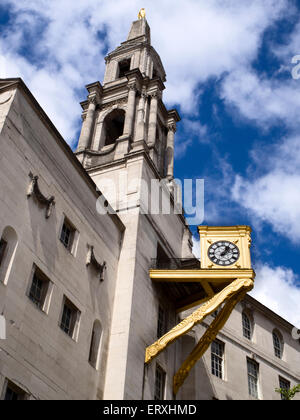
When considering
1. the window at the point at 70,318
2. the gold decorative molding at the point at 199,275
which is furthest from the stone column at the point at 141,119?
the window at the point at 70,318

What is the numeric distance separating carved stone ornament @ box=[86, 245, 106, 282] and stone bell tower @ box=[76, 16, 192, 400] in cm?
152

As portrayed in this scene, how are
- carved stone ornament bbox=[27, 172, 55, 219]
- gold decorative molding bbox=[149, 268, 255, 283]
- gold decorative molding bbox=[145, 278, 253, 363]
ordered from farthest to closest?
gold decorative molding bbox=[149, 268, 255, 283], gold decorative molding bbox=[145, 278, 253, 363], carved stone ornament bbox=[27, 172, 55, 219]

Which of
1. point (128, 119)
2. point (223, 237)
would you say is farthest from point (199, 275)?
point (128, 119)

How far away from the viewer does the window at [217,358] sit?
109 ft

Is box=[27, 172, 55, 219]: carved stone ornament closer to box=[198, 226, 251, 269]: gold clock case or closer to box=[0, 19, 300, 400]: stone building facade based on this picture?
box=[0, 19, 300, 400]: stone building facade

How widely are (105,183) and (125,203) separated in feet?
10.9

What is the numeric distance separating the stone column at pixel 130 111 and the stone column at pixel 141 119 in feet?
1.72

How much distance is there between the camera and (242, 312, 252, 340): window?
1461 inches

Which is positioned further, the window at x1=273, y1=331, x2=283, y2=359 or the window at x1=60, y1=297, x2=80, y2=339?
the window at x1=273, y1=331, x2=283, y2=359

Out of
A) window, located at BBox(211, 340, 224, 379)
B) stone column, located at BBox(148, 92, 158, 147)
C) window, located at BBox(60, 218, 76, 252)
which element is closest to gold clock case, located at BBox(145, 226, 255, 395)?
window, located at BBox(211, 340, 224, 379)

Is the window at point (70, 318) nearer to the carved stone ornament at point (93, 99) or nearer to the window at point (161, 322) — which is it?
the window at point (161, 322)

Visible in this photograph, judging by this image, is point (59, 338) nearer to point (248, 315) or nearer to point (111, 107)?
point (248, 315)

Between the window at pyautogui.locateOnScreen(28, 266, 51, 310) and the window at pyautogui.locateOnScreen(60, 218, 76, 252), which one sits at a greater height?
the window at pyautogui.locateOnScreen(60, 218, 76, 252)
